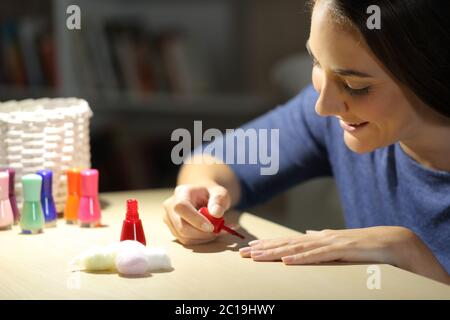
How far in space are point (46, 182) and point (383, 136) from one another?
0.50 metres

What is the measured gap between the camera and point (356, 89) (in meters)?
1.07

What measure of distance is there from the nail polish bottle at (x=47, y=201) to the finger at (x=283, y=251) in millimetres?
360

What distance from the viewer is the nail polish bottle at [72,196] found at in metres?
1.25

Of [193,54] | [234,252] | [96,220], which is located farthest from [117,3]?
[234,252]

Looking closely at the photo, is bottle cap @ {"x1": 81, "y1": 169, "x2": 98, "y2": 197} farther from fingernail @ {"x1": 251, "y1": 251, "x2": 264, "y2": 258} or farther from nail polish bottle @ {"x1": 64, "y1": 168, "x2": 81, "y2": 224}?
fingernail @ {"x1": 251, "y1": 251, "x2": 264, "y2": 258}

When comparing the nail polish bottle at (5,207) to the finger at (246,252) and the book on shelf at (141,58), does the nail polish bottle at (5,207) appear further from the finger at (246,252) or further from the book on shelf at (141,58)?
the book on shelf at (141,58)

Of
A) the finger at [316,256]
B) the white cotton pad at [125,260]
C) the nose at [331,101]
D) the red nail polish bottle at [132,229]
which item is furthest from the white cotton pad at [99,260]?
the nose at [331,101]

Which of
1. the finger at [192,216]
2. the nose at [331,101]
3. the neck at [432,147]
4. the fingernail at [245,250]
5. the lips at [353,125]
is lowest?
the fingernail at [245,250]

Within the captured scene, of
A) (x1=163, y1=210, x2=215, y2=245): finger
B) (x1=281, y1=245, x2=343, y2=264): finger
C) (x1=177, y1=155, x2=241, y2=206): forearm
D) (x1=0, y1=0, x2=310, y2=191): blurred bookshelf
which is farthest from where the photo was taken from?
(x1=0, y1=0, x2=310, y2=191): blurred bookshelf

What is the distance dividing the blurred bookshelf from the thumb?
4.65 ft

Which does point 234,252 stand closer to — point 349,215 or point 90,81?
point 349,215

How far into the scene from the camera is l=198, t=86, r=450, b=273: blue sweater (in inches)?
47.8

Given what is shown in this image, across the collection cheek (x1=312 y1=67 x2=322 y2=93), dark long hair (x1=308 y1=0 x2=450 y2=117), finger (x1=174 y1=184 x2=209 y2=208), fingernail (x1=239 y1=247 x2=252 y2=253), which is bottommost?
fingernail (x1=239 y1=247 x2=252 y2=253)

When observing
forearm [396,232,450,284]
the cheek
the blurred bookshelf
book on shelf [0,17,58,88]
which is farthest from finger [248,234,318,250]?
book on shelf [0,17,58,88]
